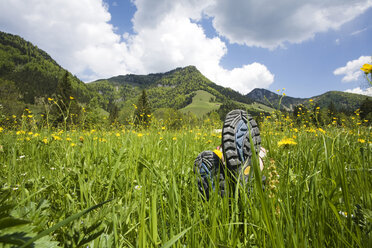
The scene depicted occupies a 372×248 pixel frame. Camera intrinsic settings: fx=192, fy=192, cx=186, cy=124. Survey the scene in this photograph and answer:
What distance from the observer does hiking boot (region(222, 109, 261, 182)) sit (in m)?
1.27

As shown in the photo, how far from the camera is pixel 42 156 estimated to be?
2422 millimetres

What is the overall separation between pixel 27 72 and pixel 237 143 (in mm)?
164380

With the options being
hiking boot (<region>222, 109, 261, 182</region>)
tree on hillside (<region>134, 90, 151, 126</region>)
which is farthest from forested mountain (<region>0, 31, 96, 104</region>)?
hiking boot (<region>222, 109, 261, 182</region>)

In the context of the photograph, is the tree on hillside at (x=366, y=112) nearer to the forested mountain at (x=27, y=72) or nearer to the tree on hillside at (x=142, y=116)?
the tree on hillside at (x=142, y=116)

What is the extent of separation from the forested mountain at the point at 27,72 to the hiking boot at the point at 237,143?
91976mm

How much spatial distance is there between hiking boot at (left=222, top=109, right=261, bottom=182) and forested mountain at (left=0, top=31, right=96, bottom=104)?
92.0 meters

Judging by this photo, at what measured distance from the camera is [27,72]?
409 feet

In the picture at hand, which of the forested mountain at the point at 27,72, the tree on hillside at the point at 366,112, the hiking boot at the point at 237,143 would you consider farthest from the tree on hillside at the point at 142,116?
the forested mountain at the point at 27,72

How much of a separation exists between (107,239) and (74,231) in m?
0.18

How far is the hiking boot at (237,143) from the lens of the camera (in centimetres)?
127

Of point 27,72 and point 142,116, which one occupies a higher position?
point 27,72

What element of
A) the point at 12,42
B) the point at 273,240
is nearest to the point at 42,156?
the point at 273,240

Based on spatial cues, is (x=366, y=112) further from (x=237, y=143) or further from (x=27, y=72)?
(x=27, y=72)

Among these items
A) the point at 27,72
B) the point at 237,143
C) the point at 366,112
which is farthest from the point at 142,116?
the point at 27,72
